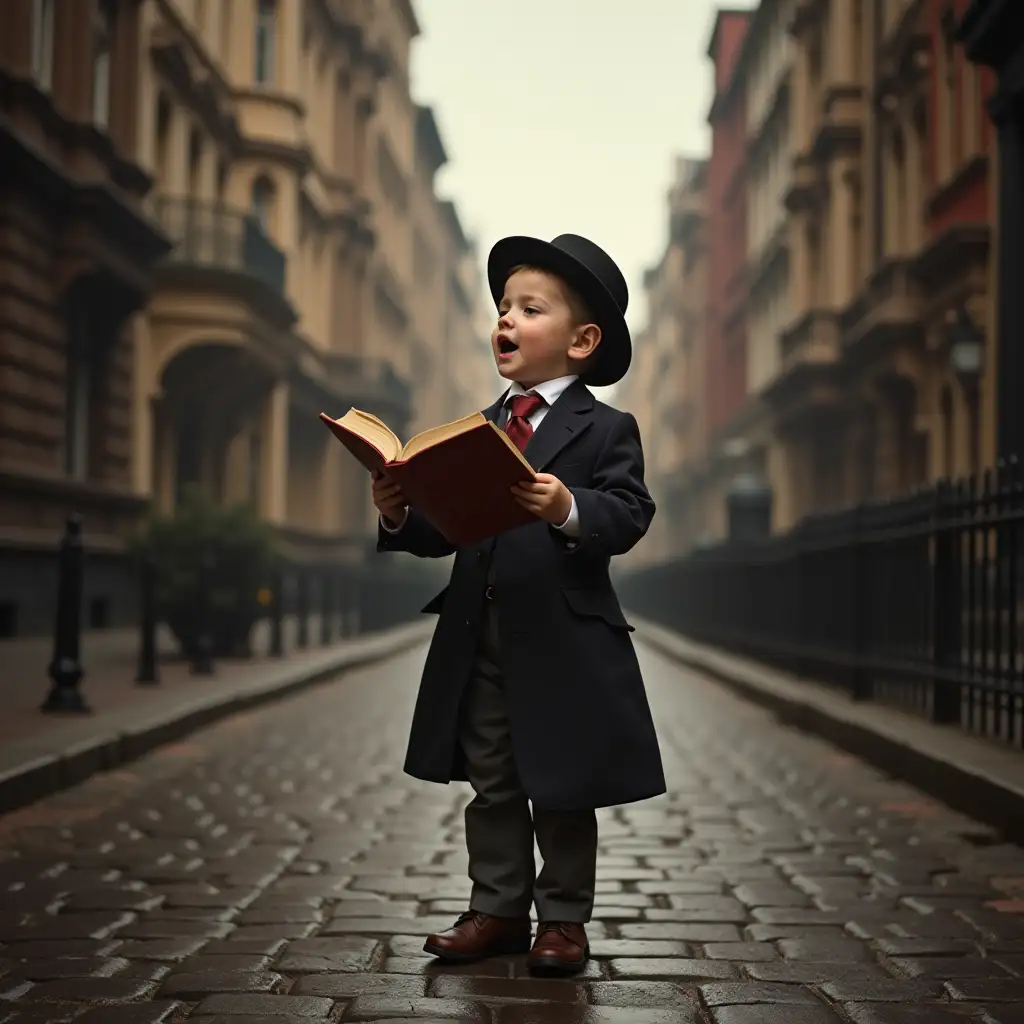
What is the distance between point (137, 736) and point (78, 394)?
38.9 feet

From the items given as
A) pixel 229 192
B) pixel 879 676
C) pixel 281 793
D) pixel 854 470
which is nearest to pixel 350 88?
pixel 229 192

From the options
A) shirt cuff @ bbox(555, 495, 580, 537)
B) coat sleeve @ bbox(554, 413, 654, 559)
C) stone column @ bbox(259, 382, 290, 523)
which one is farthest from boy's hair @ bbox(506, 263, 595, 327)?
stone column @ bbox(259, 382, 290, 523)

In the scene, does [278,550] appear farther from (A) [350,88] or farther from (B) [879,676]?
A: (A) [350,88]

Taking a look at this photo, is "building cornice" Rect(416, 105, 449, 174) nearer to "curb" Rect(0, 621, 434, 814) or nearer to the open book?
"curb" Rect(0, 621, 434, 814)

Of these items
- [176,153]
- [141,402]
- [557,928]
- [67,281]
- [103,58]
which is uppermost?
[103,58]

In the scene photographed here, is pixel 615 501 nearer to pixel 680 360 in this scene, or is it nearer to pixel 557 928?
pixel 557 928

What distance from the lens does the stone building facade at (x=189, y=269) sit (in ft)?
54.5

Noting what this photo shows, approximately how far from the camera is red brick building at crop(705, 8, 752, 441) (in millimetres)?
46969

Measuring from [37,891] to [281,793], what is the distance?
237 centimetres

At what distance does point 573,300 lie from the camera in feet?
12.5

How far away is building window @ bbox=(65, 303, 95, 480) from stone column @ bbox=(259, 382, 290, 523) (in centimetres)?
856

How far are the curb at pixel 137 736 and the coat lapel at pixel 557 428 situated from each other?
10.5 feet

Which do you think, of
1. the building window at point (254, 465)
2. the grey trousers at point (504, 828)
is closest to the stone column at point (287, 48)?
the building window at point (254, 465)

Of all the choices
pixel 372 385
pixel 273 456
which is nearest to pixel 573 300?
pixel 273 456
